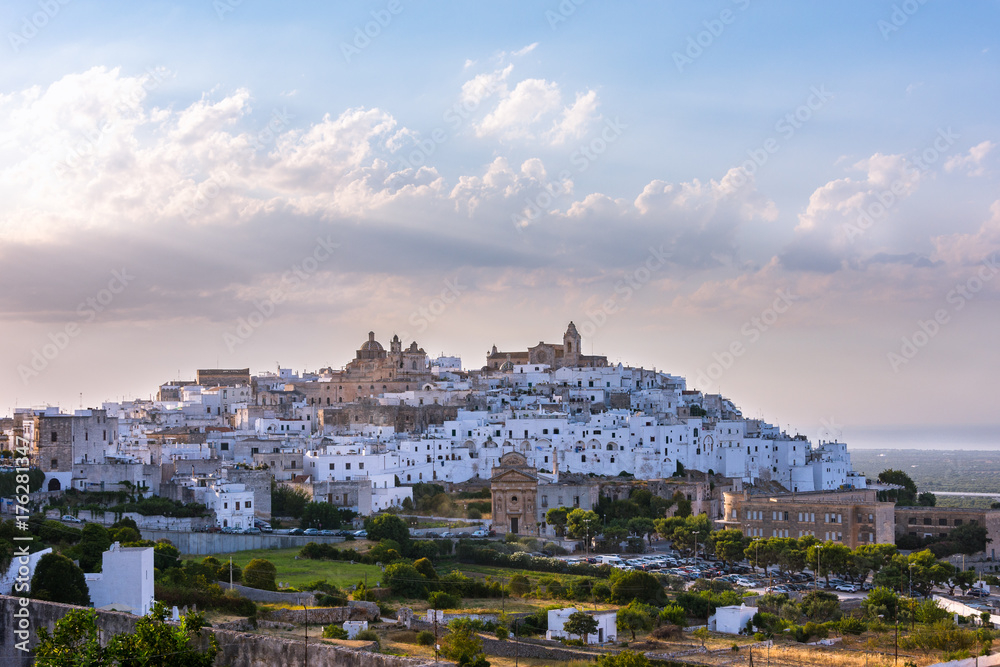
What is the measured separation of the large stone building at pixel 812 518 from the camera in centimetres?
4675

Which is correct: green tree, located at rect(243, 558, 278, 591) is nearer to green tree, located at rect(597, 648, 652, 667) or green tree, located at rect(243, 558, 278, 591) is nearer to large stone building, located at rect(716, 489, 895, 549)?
green tree, located at rect(597, 648, 652, 667)

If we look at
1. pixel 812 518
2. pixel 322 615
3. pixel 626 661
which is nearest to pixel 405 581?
pixel 322 615

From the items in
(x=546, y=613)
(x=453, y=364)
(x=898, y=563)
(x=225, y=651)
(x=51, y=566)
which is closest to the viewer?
(x=225, y=651)

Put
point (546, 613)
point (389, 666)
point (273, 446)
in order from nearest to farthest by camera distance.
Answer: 1. point (389, 666)
2. point (546, 613)
3. point (273, 446)

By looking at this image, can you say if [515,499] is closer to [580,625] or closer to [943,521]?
[943,521]

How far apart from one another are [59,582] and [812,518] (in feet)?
106

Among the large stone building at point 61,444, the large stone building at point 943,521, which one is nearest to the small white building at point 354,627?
the large stone building at point 61,444

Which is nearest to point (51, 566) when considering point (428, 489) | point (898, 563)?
point (898, 563)

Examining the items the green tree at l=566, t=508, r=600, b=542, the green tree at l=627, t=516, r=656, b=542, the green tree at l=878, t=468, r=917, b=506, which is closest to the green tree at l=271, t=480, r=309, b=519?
the green tree at l=566, t=508, r=600, b=542

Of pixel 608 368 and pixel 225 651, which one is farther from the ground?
pixel 608 368

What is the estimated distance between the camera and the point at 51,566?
24.2 m

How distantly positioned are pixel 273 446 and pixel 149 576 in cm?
3253

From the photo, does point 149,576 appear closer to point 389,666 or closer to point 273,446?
point 389,666

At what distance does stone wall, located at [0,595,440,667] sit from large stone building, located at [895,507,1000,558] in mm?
37492
